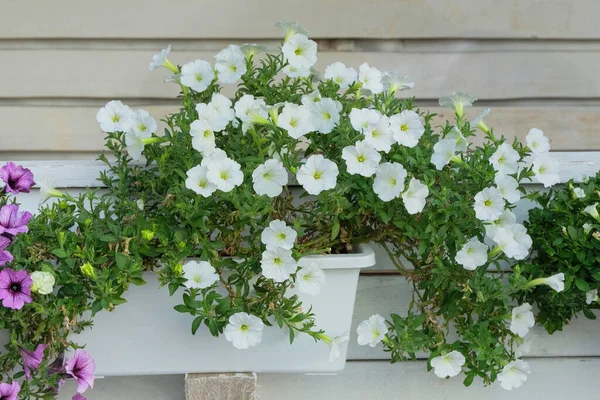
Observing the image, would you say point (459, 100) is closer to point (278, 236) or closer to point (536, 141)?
point (536, 141)

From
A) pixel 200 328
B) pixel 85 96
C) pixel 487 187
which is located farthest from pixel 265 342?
pixel 85 96

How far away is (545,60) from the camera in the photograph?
5.83 feet

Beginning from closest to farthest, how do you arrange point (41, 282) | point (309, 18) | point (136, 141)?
point (41, 282), point (136, 141), point (309, 18)

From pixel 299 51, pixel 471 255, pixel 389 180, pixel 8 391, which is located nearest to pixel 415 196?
pixel 389 180

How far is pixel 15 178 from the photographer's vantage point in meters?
1.35

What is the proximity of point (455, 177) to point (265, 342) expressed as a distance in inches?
20.9

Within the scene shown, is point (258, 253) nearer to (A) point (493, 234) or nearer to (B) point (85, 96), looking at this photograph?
(A) point (493, 234)

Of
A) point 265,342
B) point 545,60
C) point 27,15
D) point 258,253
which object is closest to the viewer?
point 258,253

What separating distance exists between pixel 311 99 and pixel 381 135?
0.16 meters

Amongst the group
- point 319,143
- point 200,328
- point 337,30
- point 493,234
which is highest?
point 337,30

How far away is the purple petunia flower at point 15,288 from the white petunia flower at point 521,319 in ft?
3.20

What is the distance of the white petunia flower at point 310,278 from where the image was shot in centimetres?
129

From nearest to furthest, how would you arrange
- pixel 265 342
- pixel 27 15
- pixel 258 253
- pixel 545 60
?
1. pixel 258 253
2. pixel 265 342
3. pixel 27 15
4. pixel 545 60

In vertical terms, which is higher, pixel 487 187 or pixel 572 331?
pixel 487 187
